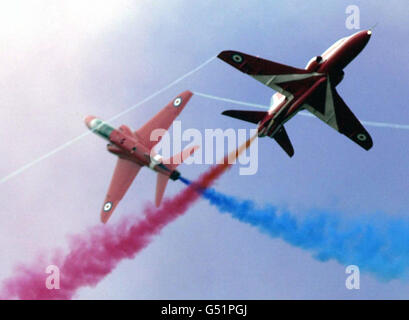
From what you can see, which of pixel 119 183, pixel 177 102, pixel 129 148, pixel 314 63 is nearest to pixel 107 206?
pixel 119 183

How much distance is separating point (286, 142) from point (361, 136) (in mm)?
6536

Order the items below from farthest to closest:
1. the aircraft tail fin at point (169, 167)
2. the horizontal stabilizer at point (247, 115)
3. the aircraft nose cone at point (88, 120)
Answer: the horizontal stabilizer at point (247, 115)
the aircraft nose cone at point (88, 120)
the aircraft tail fin at point (169, 167)

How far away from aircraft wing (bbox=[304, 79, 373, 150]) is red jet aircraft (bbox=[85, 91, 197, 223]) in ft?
35.2

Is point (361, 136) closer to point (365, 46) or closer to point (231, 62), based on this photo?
point (365, 46)

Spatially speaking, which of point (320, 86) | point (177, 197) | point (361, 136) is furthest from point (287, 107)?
point (177, 197)

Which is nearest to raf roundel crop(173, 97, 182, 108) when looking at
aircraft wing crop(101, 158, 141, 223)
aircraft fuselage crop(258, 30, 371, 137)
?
aircraft wing crop(101, 158, 141, 223)

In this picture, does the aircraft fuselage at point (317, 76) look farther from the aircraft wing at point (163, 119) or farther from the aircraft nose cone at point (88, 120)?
the aircraft nose cone at point (88, 120)

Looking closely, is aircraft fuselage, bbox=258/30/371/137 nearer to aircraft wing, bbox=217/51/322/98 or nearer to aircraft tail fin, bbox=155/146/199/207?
aircraft wing, bbox=217/51/322/98

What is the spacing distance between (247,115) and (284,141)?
4.64m

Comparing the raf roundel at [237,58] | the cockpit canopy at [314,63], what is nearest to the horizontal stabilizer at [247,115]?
the raf roundel at [237,58]

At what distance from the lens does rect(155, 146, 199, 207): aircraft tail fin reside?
53406 mm

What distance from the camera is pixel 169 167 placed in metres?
53.7

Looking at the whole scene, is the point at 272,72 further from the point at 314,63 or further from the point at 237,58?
the point at 314,63

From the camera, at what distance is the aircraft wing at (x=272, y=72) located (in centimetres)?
5200
